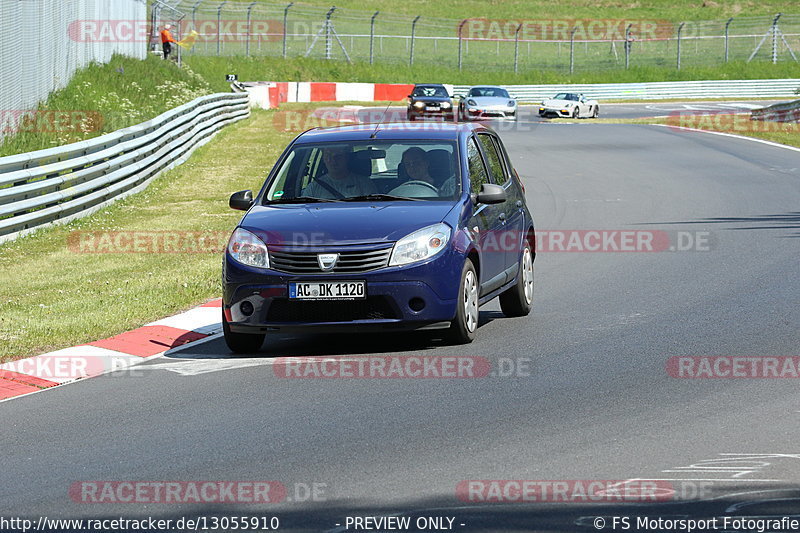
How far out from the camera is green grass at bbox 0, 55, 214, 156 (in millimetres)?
22422

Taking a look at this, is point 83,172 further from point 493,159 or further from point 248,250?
point 248,250

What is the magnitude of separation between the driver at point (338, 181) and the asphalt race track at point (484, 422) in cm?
116

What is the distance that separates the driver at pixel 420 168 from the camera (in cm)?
1031

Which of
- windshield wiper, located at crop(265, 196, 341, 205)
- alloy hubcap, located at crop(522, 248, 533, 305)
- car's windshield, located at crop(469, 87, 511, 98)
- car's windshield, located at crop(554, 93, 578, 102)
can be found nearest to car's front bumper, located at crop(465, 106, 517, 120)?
car's windshield, located at crop(469, 87, 511, 98)

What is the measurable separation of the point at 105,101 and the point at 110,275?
14.5 m

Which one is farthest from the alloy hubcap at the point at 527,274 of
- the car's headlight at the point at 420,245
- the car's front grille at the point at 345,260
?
the car's front grille at the point at 345,260

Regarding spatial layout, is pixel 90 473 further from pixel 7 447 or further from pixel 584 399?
pixel 584 399

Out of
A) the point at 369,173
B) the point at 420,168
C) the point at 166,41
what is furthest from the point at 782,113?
the point at 369,173

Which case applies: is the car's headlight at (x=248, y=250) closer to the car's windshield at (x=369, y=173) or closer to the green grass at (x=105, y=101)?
the car's windshield at (x=369, y=173)

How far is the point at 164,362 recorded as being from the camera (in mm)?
9625

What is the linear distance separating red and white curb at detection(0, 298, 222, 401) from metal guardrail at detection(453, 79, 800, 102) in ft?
172

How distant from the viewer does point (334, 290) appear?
9.26m

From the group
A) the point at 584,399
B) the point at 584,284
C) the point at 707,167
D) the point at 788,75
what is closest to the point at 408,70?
the point at 788,75

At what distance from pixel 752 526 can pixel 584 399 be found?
2625 mm
